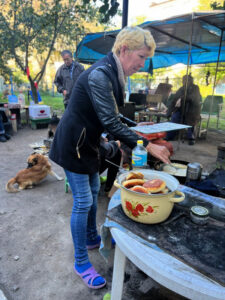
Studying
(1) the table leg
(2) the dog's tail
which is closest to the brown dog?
(2) the dog's tail

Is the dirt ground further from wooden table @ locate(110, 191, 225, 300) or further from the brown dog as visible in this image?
wooden table @ locate(110, 191, 225, 300)

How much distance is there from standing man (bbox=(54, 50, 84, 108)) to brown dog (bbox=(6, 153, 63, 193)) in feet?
7.83

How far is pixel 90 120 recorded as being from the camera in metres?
1.58

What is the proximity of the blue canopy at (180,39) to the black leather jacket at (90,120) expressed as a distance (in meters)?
3.70

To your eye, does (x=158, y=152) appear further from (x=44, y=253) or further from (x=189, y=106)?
(x=189, y=106)

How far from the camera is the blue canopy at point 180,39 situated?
464 cm

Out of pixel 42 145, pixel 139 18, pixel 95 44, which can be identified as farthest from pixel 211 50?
pixel 139 18

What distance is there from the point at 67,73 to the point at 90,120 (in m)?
4.61

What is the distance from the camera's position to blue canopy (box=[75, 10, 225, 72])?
464 cm

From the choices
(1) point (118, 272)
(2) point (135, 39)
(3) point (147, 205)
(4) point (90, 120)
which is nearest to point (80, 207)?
(1) point (118, 272)

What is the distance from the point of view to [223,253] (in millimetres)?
968

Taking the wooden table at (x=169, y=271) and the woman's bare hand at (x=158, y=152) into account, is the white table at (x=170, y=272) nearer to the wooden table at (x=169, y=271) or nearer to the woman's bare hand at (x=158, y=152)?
the wooden table at (x=169, y=271)

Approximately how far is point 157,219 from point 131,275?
115cm

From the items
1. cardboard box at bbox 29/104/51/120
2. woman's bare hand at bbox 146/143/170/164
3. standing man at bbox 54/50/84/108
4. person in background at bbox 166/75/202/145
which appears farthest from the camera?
cardboard box at bbox 29/104/51/120
